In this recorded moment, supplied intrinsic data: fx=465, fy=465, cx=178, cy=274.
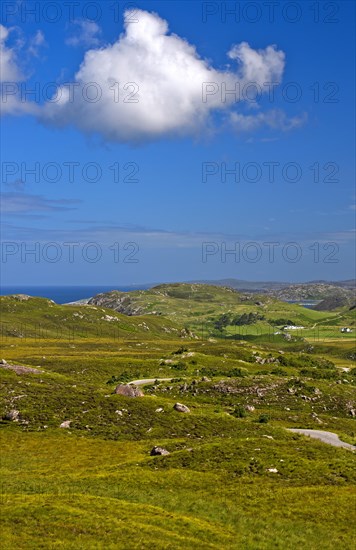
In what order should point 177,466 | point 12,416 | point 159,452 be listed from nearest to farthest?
point 177,466 → point 159,452 → point 12,416

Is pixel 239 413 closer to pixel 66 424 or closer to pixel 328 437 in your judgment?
pixel 328 437

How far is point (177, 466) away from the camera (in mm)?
50500

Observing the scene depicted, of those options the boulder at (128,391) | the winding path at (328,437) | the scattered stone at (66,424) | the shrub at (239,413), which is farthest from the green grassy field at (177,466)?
the boulder at (128,391)

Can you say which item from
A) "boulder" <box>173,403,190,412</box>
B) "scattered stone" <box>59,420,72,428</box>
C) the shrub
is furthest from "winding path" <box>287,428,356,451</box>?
"scattered stone" <box>59,420,72,428</box>

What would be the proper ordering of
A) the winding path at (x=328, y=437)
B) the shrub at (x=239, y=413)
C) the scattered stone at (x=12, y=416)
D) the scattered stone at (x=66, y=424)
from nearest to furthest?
the winding path at (x=328, y=437) < the scattered stone at (x=66, y=424) < the scattered stone at (x=12, y=416) < the shrub at (x=239, y=413)

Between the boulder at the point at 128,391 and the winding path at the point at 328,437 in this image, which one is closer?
the winding path at the point at 328,437

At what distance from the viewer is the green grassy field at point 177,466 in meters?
33.7

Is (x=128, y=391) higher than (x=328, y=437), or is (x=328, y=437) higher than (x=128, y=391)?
(x=128, y=391)

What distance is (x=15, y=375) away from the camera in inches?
3442

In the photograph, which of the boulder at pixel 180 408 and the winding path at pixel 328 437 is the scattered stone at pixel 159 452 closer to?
the boulder at pixel 180 408

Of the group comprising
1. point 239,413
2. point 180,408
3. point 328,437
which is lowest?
point 328,437

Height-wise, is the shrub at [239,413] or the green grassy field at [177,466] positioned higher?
the green grassy field at [177,466]

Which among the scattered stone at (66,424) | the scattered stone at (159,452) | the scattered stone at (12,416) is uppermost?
the scattered stone at (12,416)

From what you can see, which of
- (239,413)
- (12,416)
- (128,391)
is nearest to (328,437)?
(239,413)
